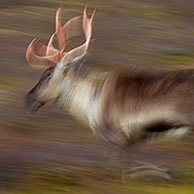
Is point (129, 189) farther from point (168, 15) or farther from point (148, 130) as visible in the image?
point (168, 15)

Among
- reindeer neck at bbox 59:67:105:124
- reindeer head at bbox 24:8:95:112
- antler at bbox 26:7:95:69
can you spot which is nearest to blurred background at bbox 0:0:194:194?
reindeer neck at bbox 59:67:105:124

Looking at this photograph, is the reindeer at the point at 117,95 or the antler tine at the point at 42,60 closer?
the reindeer at the point at 117,95

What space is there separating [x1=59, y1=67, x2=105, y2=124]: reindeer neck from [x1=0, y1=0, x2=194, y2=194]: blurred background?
527 mm

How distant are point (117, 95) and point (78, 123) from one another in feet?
8.31

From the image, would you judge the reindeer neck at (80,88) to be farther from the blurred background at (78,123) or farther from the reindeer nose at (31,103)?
the blurred background at (78,123)

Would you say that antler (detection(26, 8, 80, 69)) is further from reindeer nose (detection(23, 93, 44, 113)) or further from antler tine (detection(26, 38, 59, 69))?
reindeer nose (detection(23, 93, 44, 113))

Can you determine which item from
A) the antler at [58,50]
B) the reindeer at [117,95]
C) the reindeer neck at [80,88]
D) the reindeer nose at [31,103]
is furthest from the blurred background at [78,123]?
the antler at [58,50]

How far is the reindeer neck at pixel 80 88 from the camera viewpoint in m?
8.27

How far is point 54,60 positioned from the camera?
8.36 metres

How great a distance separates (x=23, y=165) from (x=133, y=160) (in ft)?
3.98

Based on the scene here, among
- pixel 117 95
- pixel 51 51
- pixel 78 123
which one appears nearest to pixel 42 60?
pixel 51 51

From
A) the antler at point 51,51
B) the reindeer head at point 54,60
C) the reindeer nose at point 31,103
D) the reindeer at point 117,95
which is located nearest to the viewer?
the reindeer at point 117,95

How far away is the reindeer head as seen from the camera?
8242mm

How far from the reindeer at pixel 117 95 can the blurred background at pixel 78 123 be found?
34 centimetres
